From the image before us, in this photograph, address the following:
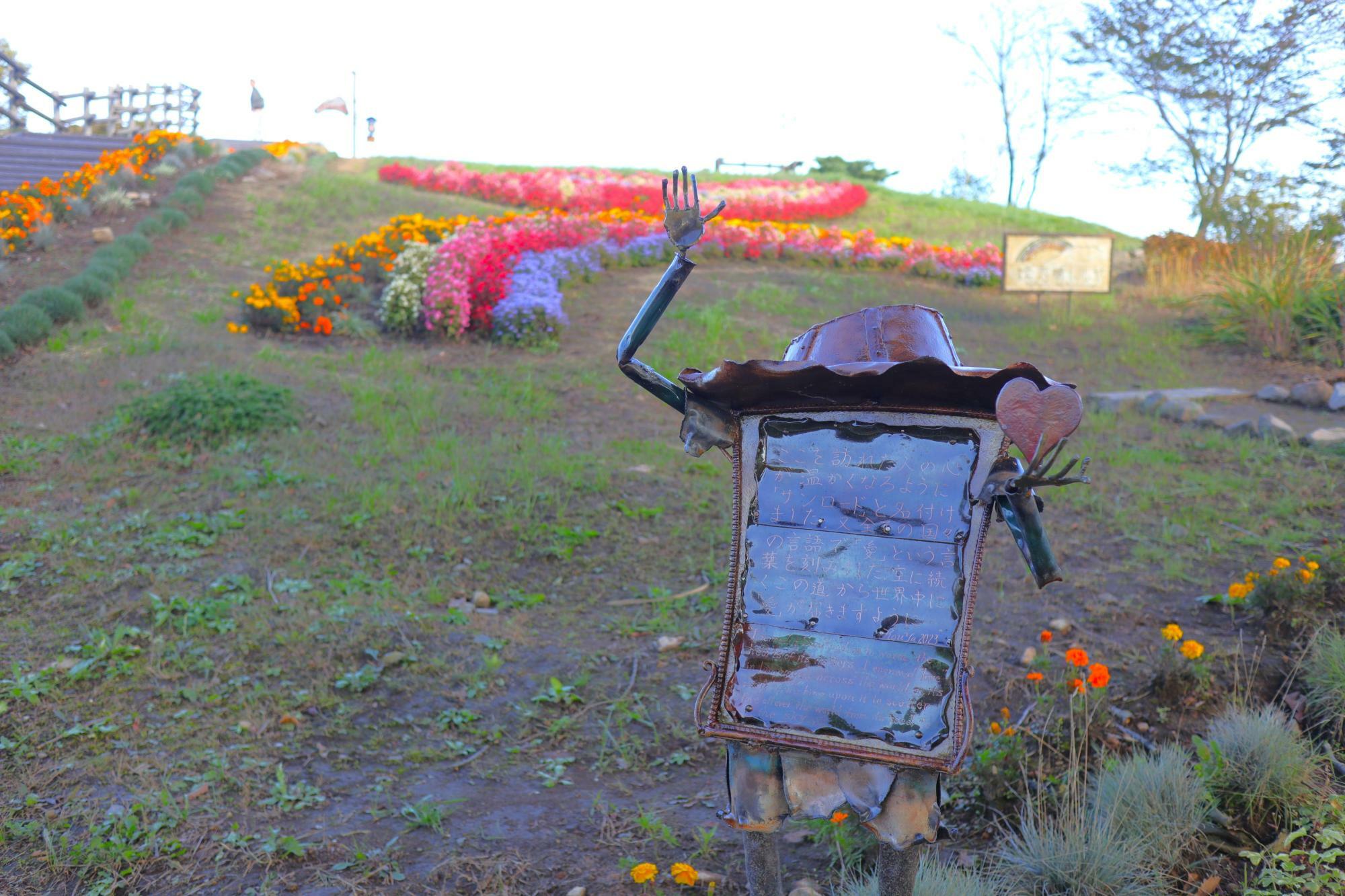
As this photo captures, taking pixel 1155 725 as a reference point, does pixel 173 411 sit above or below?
above

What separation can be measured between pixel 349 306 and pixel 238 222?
400 cm

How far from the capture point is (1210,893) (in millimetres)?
2510

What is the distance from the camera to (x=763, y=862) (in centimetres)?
212

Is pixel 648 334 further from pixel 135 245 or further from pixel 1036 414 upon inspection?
pixel 135 245

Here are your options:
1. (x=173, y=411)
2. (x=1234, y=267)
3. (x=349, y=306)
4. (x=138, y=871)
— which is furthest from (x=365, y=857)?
(x=1234, y=267)

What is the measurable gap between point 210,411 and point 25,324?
2.65 meters

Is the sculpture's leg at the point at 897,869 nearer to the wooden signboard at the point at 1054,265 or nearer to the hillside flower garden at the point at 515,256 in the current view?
the hillside flower garden at the point at 515,256

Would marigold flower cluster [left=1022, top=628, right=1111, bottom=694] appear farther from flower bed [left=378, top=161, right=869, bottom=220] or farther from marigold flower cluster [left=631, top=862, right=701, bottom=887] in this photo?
flower bed [left=378, top=161, right=869, bottom=220]

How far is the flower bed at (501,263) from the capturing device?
899 cm

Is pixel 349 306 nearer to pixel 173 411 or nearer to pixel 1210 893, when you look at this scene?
pixel 173 411

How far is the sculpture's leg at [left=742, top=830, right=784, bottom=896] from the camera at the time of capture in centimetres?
211

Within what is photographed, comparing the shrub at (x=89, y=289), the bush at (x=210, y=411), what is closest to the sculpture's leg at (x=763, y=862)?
the bush at (x=210, y=411)

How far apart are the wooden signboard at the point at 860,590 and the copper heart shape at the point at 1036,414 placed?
24cm

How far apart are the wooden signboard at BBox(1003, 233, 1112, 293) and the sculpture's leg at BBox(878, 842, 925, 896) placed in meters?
9.37
